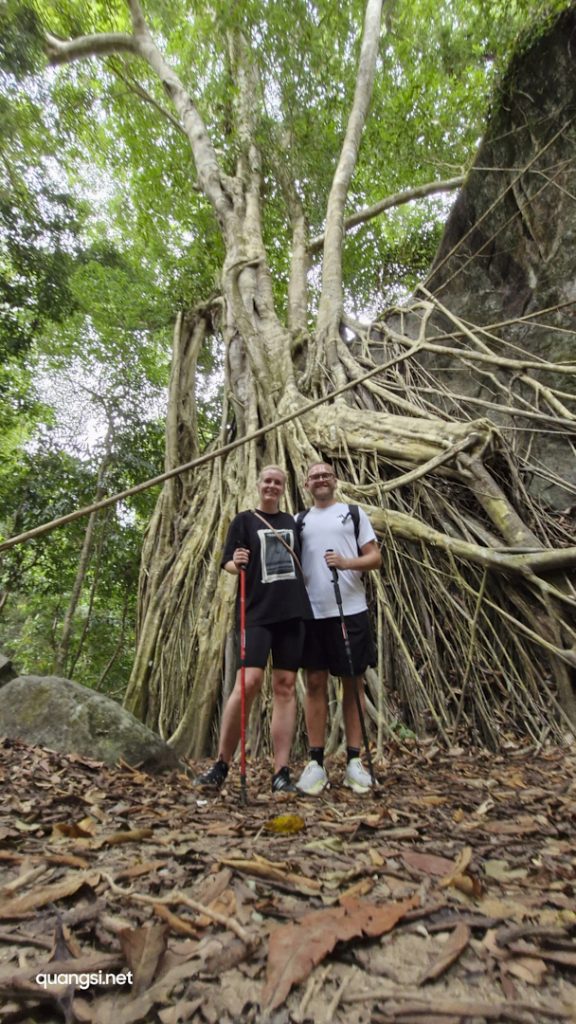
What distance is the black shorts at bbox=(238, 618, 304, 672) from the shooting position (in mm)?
2455

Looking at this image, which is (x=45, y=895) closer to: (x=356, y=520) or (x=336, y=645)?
(x=336, y=645)

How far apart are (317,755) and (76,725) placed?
1163 mm

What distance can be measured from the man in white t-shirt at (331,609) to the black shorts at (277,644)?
0.13 metres

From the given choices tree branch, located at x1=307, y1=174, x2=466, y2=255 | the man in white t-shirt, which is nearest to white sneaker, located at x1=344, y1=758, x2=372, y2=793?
the man in white t-shirt

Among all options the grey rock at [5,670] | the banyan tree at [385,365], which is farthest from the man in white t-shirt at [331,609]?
the grey rock at [5,670]

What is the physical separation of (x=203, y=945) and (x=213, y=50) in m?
8.84

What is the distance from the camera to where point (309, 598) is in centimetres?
269

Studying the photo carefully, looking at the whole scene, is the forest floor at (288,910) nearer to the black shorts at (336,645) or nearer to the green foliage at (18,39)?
the black shorts at (336,645)

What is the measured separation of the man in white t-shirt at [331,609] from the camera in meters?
2.55

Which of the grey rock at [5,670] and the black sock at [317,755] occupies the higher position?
the grey rock at [5,670]

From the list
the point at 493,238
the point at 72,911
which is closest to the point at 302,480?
the point at 72,911

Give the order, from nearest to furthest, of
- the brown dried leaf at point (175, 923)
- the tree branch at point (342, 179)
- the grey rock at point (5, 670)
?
the brown dried leaf at point (175, 923) → the grey rock at point (5, 670) → the tree branch at point (342, 179)

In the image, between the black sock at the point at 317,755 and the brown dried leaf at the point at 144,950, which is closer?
the brown dried leaf at the point at 144,950

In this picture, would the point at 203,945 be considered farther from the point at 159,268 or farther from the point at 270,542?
the point at 159,268
